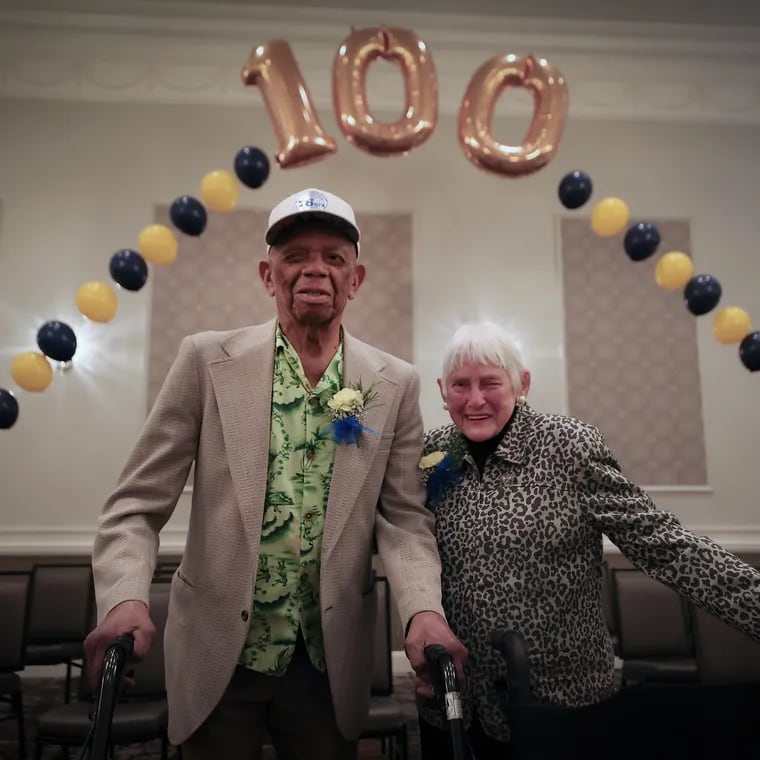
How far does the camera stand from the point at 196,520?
1.66 m

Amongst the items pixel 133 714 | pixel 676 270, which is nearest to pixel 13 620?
pixel 133 714

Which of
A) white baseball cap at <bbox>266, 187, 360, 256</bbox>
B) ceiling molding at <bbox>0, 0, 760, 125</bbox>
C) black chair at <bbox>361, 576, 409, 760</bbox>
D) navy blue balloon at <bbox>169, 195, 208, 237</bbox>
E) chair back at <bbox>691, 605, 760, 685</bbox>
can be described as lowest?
black chair at <bbox>361, 576, 409, 760</bbox>

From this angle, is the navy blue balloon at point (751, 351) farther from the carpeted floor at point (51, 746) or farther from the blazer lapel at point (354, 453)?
the blazer lapel at point (354, 453)

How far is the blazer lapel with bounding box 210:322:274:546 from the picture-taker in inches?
A: 62.6

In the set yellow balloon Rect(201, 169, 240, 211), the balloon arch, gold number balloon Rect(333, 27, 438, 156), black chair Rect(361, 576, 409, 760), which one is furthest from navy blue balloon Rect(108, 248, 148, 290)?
black chair Rect(361, 576, 409, 760)

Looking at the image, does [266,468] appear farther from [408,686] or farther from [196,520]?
[408,686]

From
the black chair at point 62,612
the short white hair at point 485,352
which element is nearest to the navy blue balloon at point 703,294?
the short white hair at point 485,352

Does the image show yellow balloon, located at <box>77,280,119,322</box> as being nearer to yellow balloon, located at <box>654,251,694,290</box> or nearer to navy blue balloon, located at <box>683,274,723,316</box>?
yellow balloon, located at <box>654,251,694,290</box>

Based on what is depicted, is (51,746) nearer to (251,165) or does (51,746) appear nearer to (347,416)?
(347,416)

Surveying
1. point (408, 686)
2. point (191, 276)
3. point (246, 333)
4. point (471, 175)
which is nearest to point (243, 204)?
point (191, 276)

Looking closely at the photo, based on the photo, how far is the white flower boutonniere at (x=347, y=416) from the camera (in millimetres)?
1674

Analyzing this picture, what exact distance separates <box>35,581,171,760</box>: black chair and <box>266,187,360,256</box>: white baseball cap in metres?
1.96

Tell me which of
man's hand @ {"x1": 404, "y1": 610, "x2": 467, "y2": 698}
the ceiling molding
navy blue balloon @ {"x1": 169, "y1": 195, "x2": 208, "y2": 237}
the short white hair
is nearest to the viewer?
man's hand @ {"x1": 404, "y1": 610, "x2": 467, "y2": 698}

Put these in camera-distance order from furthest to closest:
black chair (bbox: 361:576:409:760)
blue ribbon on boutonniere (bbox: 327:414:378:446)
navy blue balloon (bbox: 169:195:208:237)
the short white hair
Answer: navy blue balloon (bbox: 169:195:208:237), black chair (bbox: 361:576:409:760), the short white hair, blue ribbon on boutonniere (bbox: 327:414:378:446)
